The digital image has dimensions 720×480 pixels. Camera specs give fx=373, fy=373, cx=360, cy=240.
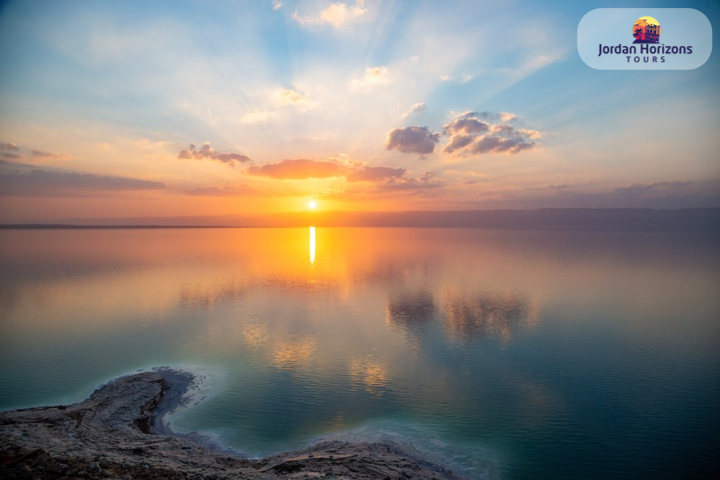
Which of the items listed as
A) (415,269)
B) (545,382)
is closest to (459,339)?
(545,382)

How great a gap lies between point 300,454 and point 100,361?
25.6 meters

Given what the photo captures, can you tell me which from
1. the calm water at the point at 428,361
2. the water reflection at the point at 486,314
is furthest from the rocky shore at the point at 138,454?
the water reflection at the point at 486,314

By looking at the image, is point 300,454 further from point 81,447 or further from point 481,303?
point 481,303

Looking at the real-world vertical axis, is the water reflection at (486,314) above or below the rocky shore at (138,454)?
below

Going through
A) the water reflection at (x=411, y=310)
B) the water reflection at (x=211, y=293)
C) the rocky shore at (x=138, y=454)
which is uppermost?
the rocky shore at (x=138, y=454)

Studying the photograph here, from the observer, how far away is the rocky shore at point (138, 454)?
14812 millimetres

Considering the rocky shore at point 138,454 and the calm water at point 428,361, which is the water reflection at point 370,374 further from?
the rocky shore at point 138,454

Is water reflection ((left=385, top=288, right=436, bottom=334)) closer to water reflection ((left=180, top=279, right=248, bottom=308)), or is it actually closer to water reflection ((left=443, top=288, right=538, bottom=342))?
water reflection ((left=443, top=288, right=538, bottom=342))

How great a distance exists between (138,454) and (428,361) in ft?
78.4

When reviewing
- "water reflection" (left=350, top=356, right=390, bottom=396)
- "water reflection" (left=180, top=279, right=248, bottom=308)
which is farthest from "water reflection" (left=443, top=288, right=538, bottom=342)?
"water reflection" (left=180, top=279, right=248, bottom=308)

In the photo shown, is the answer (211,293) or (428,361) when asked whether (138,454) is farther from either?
(211,293)

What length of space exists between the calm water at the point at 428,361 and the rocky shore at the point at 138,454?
2282 mm

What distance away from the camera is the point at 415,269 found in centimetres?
9775

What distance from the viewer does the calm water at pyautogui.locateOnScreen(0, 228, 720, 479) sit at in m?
21.8
